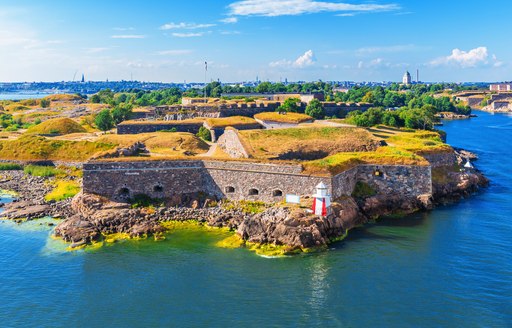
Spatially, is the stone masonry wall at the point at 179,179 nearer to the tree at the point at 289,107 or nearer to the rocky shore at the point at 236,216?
the rocky shore at the point at 236,216

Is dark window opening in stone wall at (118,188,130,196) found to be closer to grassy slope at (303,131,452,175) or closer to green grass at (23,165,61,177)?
grassy slope at (303,131,452,175)

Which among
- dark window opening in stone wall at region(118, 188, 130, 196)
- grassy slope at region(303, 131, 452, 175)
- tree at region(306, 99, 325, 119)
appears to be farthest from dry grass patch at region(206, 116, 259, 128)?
dark window opening in stone wall at region(118, 188, 130, 196)

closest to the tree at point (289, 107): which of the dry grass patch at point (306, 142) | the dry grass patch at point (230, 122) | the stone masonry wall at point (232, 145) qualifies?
the dry grass patch at point (230, 122)

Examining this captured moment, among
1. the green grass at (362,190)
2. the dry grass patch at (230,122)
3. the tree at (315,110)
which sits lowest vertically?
the green grass at (362,190)

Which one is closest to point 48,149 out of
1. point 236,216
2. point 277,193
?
point 236,216

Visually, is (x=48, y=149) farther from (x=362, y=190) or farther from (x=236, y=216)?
(x=362, y=190)
